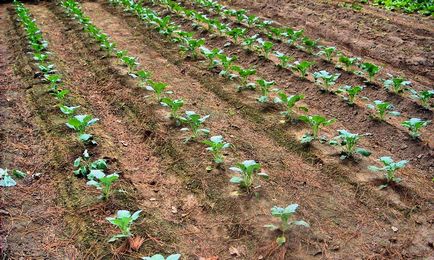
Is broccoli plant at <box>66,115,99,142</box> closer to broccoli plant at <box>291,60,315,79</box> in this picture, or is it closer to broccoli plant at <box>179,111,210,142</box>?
broccoli plant at <box>179,111,210,142</box>

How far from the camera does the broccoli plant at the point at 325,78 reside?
630 centimetres

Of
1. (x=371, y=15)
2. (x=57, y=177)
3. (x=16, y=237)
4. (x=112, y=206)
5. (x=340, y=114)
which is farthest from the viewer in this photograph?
(x=371, y=15)

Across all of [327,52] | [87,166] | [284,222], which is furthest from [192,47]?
[284,222]

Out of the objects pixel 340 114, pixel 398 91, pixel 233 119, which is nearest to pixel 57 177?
pixel 233 119

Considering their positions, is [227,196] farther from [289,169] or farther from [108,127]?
[108,127]

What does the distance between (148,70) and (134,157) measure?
9.82ft

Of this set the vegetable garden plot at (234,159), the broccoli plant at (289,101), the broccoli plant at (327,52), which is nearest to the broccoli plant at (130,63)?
the vegetable garden plot at (234,159)

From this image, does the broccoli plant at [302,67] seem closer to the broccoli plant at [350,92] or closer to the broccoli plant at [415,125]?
the broccoli plant at [350,92]

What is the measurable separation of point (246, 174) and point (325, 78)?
274cm

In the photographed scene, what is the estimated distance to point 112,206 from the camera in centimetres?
407

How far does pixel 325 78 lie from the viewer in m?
6.36

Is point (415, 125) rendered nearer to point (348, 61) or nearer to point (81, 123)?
point (348, 61)

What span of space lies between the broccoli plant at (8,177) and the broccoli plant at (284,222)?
269 cm

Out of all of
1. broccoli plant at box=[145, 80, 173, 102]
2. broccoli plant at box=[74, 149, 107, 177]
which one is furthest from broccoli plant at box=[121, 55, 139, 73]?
broccoli plant at box=[74, 149, 107, 177]
